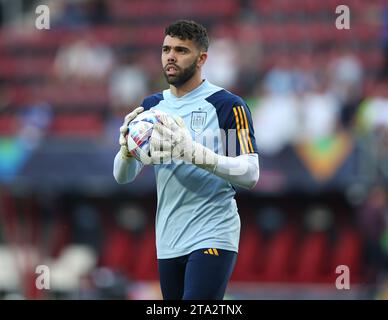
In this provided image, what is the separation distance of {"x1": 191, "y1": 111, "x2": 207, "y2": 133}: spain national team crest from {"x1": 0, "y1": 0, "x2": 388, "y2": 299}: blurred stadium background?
768 centimetres

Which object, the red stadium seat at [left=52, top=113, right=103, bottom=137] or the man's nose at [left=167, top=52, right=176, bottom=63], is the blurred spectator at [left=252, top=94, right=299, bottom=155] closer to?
the red stadium seat at [left=52, top=113, right=103, bottom=137]

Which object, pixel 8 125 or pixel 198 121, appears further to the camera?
pixel 8 125

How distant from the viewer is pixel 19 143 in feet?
53.3

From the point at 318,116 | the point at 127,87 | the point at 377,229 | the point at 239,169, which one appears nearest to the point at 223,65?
the point at 127,87

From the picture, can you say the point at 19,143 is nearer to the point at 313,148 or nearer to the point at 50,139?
the point at 50,139

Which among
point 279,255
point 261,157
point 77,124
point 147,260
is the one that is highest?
point 77,124

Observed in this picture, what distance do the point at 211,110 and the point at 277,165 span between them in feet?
A: 28.8

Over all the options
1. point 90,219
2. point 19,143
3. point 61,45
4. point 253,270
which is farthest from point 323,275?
point 61,45

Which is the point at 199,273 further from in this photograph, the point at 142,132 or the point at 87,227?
the point at 87,227

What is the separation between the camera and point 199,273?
5.93m

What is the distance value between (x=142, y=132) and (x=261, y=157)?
8853 millimetres

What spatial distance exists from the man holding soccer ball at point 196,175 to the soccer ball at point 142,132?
0.04 meters

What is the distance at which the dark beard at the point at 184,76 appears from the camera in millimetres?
6180

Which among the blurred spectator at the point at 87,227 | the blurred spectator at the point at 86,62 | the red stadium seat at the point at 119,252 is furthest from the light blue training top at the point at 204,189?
the blurred spectator at the point at 86,62
